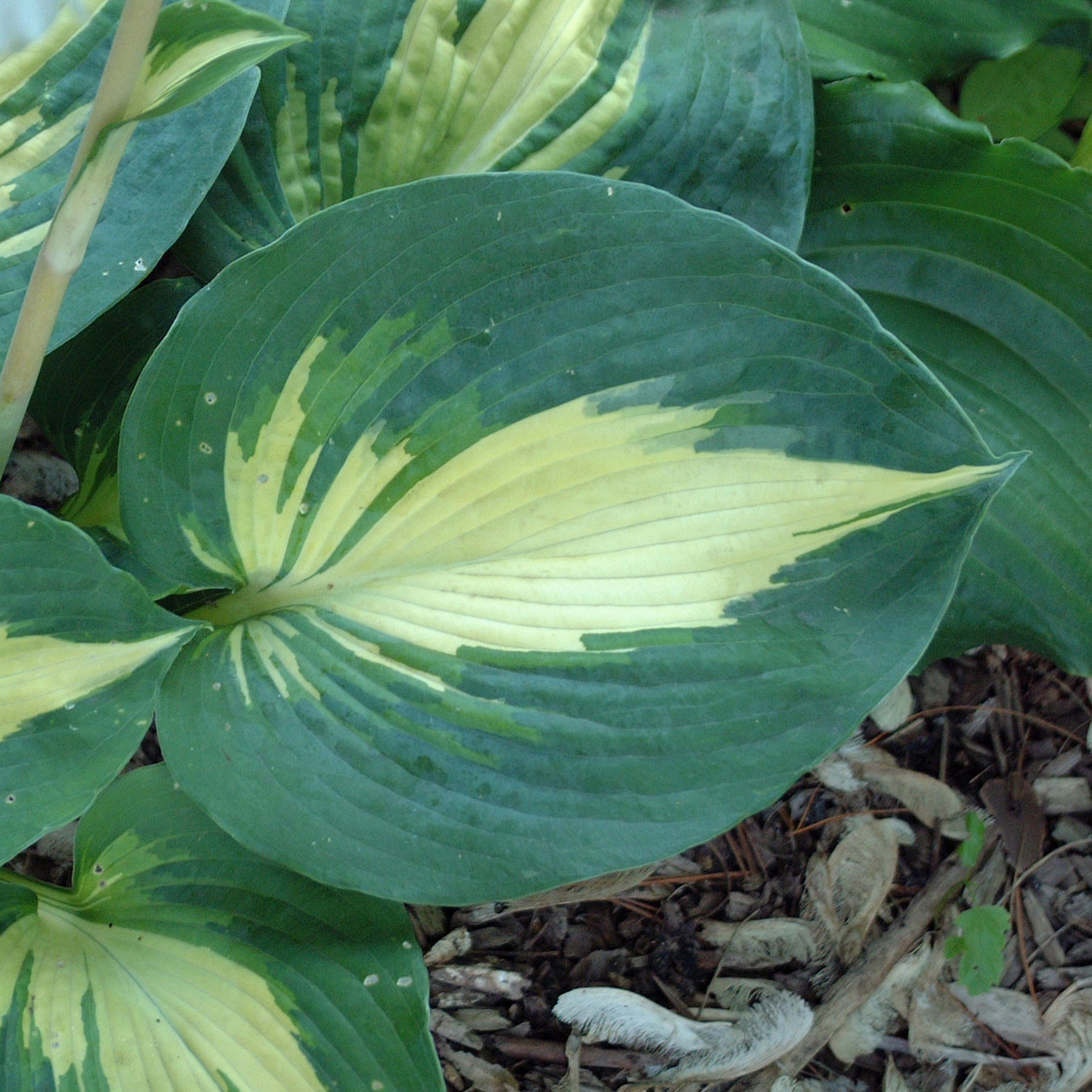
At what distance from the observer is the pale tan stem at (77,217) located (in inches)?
18.6

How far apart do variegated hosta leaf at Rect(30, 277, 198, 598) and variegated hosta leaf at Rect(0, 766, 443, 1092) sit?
293 millimetres

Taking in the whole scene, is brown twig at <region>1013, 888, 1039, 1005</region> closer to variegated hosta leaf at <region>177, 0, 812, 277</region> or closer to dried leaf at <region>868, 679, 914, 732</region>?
dried leaf at <region>868, 679, 914, 732</region>

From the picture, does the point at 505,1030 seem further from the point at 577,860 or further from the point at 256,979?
the point at 577,860

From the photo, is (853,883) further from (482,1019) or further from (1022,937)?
(482,1019)

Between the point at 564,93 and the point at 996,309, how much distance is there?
0.45m

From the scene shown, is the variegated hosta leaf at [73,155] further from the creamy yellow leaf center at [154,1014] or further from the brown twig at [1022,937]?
the brown twig at [1022,937]

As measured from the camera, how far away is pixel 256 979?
2.62 feet

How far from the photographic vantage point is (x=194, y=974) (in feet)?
2.63

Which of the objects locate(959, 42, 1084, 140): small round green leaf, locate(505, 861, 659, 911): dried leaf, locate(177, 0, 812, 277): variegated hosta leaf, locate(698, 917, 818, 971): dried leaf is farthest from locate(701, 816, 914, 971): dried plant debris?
locate(959, 42, 1084, 140): small round green leaf

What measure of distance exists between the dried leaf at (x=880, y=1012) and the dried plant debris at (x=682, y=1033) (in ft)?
0.22

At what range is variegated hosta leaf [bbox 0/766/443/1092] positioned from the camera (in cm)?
76

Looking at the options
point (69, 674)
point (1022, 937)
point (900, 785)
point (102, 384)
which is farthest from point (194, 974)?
point (1022, 937)

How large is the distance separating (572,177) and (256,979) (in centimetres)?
67

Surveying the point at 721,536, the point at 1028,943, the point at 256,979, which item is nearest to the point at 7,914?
the point at 256,979
